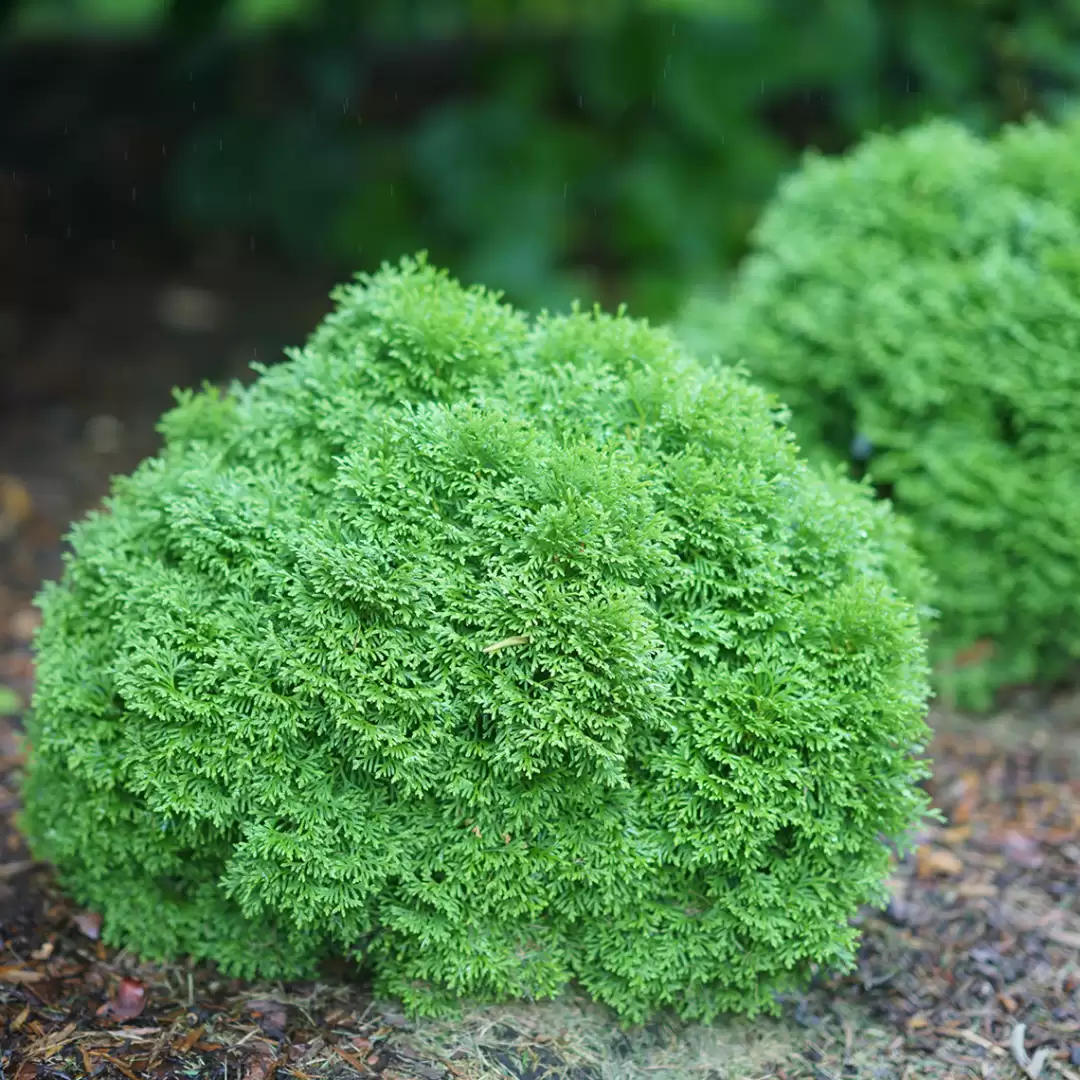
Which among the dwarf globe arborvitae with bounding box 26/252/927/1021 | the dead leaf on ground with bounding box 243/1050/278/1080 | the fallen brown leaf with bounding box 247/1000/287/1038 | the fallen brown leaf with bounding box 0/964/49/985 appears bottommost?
the dead leaf on ground with bounding box 243/1050/278/1080

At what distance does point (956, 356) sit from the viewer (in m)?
3.75

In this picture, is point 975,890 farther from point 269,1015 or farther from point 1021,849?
point 269,1015

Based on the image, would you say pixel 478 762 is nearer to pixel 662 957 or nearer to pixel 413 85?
pixel 662 957

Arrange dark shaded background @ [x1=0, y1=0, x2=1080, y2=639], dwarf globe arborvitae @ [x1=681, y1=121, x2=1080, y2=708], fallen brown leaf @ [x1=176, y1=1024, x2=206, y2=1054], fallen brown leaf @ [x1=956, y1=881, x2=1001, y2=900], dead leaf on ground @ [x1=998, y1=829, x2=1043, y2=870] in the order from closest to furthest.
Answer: fallen brown leaf @ [x1=176, y1=1024, x2=206, y2=1054]
fallen brown leaf @ [x1=956, y1=881, x2=1001, y2=900]
dead leaf on ground @ [x1=998, y1=829, x2=1043, y2=870]
dwarf globe arborvitae @ [x1=681, y1=121, x2=1080, y2=708]
dark shaded background @ [x1=0, y1=0, x2=1080, y2=639]

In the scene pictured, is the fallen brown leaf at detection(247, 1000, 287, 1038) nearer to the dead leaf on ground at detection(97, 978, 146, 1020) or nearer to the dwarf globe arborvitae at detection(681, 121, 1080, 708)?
the dead leaf on ground at detection(97, 978, 146, 1020)

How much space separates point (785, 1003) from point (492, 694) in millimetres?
1099

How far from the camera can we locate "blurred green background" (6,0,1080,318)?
5.85 meters

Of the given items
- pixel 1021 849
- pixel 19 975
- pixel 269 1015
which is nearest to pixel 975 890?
pixel 1021 849

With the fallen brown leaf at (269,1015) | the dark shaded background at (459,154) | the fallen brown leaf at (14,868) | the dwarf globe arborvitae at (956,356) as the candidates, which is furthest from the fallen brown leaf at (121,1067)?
the dwarf globe arborvitae at (956,356)

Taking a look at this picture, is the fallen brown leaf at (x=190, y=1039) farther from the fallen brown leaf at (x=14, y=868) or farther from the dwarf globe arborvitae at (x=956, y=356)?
the dwarf globe arborvitae at (x=956, y=356)

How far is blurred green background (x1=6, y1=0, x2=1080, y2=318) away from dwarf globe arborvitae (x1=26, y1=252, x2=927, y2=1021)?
3.26 m

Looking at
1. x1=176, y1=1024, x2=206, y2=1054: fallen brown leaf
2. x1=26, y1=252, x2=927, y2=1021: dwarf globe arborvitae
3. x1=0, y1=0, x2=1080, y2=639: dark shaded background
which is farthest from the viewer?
x1=0, y1=0, x2=1080, y2=639: dark shaded background

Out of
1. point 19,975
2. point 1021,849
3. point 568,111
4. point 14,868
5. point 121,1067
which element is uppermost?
point 568,111

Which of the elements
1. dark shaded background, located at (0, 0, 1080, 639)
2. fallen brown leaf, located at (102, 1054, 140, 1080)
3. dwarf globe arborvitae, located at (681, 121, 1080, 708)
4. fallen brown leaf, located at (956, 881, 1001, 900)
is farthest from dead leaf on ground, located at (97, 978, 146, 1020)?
dwarf globe arborvitae, located at (681, 121, 1080, 708)
